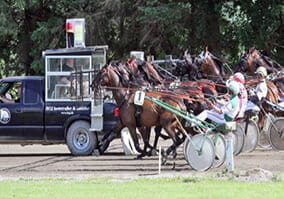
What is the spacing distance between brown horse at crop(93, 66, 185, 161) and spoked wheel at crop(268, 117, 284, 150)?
2596 mm

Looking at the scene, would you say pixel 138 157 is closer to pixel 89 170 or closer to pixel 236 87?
pixel 89 170

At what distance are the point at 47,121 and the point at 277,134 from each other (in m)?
6.09

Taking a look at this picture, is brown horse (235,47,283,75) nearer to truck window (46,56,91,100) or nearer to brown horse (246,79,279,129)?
brown horse (246,79,279,129)

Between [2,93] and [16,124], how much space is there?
1038 millimetres

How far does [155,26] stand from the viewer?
3011 cm

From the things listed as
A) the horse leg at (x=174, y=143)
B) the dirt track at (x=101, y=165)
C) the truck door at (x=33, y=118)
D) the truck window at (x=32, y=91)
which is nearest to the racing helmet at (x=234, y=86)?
the dirt track at (x=101, y=165)

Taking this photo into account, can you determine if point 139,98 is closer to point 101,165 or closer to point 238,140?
point 101,165

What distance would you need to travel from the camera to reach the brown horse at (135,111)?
1788 centimetres

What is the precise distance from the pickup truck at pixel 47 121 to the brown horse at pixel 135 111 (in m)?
A: 1.30

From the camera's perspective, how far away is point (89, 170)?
1698 cm

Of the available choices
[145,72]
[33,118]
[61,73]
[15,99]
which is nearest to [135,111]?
[145,72]

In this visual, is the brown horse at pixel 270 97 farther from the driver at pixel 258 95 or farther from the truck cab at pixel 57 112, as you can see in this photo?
the truck cab at pixel 57 112

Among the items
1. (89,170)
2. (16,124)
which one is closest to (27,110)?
(16,124)

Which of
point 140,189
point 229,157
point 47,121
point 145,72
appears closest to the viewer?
point 140,189
